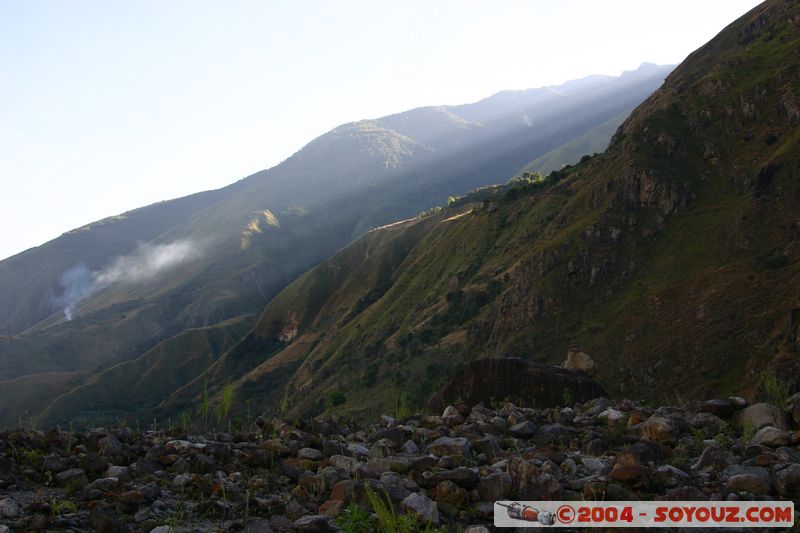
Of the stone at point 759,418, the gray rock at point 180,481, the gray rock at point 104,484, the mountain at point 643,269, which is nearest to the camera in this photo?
the gray rock at point 104,484

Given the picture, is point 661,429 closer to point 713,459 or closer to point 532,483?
point 713,459

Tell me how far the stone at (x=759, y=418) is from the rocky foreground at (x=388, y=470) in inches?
1.1

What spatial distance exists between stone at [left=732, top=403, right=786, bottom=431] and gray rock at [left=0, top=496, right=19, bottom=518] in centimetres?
1116

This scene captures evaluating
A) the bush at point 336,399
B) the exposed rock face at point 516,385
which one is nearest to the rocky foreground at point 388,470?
the exposed rock face at point 516,385

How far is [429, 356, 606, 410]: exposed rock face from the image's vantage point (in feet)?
56.2

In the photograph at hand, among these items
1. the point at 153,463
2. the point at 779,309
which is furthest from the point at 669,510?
the point at 779,309

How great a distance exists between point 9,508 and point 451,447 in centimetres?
608

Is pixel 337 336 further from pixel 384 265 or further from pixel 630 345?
pixel 630 345

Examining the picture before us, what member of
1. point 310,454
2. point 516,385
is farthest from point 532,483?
point 516,385

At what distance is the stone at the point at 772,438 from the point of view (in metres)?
9.48

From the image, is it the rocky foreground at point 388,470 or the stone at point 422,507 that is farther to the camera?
the rocky foreground at point 388,470

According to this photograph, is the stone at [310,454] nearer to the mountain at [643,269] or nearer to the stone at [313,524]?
the stone at [313,524]

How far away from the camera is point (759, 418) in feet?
36.4

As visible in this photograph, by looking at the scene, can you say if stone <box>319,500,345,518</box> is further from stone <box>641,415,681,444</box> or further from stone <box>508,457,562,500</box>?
stone <box>641,415,681,444</box>
